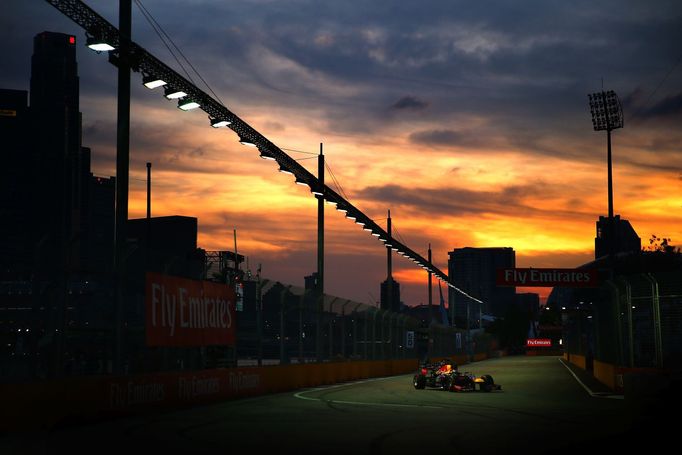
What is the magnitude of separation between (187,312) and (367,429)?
9.42m

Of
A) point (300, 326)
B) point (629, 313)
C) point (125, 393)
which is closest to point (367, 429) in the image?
point (125, 393)

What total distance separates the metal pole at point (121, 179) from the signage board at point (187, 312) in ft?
6.01

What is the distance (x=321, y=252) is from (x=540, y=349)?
420 ft

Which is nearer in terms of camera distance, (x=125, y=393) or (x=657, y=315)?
(x=125, y=393)

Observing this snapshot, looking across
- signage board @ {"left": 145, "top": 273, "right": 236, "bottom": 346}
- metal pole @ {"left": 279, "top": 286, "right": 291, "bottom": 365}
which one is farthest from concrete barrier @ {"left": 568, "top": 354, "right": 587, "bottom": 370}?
signage board @ {"left": 145, "top": 273, "right": 236, "bottom": 346}

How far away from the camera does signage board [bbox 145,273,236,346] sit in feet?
73.0

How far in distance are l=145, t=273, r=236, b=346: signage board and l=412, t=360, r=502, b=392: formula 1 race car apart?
284 inches

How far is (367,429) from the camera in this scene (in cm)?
1630

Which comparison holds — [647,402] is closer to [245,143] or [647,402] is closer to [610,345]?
[610,345]

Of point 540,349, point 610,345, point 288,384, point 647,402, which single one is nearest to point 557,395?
point 610,345

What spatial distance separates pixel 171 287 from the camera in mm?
23453

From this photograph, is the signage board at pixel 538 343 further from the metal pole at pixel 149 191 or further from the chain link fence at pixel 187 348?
the chain link fence at pixel 187 348

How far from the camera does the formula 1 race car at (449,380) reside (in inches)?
1184

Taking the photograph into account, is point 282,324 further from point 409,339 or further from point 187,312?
point 409,339
